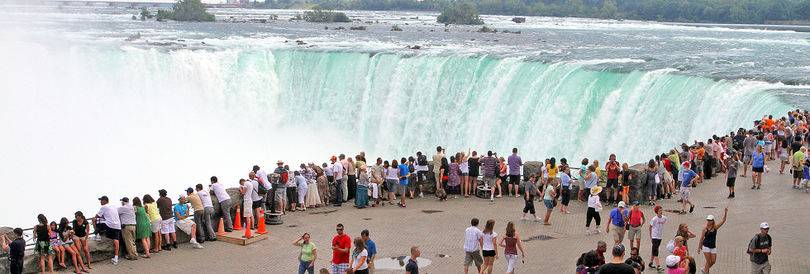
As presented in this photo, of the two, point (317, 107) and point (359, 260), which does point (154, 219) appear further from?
point (317, 107)

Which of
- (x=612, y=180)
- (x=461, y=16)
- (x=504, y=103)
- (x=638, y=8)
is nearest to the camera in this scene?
(x=612, y=180)

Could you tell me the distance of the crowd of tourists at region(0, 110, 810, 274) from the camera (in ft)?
50.7

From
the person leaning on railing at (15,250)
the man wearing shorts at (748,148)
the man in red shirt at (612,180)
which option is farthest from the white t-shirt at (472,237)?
the man wearing shorts at (748,148)

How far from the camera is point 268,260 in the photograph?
58.7 feet

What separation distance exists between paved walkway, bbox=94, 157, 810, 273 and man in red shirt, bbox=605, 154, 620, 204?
0.63 m

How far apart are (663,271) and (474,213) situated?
5.80 m

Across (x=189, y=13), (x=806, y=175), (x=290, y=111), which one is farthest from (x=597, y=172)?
(x=189, y=13)

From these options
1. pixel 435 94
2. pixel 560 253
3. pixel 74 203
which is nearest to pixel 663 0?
pixel 435 94

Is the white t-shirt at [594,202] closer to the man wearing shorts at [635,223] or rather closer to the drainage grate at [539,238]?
the drainage grate at [539,238]

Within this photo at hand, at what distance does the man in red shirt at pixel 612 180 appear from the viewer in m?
21.0

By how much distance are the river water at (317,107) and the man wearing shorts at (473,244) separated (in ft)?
49.7

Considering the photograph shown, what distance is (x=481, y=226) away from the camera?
19688 millimetres

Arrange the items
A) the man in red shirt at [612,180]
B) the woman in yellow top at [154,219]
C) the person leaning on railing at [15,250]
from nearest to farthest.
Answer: the person leaning on railing at [15,250] → the woman in yellow top at [154,219] → the man in red shirt at [612,180]

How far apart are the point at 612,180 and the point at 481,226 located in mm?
3206
